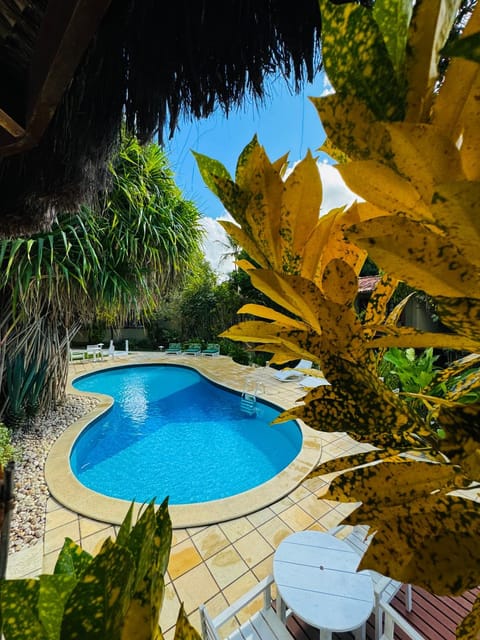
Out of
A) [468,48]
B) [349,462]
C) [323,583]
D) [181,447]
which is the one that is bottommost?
[181,447]

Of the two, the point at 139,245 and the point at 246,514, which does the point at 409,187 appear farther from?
the point at 139,245

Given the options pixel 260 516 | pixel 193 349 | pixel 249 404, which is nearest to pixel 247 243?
pixel 260 516

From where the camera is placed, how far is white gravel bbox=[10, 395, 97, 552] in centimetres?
284

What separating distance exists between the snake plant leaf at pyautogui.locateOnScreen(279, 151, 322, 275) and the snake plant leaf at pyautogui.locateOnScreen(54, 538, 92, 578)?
40 cm

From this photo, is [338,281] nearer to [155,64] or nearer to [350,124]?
[350,124]

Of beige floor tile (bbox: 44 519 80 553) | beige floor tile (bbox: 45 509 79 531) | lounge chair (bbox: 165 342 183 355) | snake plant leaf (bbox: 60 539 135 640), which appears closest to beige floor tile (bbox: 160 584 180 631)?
beige floor tile (bbox: 44 519 80 553)

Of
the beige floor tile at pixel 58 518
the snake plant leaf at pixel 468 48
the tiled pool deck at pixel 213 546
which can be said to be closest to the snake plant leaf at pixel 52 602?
the snake plant leaf at pixel 468 48

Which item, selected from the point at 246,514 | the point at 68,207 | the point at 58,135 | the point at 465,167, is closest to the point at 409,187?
the point at 465,167

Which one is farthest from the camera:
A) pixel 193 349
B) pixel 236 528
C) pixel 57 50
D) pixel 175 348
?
pixel 175 348

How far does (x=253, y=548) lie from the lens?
8.79 feet

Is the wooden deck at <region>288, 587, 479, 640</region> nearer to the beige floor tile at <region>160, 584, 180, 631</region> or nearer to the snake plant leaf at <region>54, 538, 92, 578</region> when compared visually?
the beige floor tile at <region>160, 584, 180, 631</region>

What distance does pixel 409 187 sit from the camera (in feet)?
0.62

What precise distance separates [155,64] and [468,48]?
5.19 feet

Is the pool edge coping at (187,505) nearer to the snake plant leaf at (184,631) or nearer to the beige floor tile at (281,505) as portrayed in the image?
the beige floor tile at (281,505)
